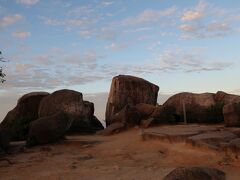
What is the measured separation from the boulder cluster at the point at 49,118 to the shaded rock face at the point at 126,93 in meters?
1.38

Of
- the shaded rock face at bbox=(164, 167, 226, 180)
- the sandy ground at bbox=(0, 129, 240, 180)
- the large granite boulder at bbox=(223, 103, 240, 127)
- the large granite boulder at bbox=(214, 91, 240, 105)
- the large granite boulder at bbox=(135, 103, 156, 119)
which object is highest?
the large granite boulder at bbox=(214, 91, 240, 105)

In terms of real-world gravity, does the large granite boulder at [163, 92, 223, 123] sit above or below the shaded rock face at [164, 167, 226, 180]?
above

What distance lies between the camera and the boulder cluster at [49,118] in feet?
56.3

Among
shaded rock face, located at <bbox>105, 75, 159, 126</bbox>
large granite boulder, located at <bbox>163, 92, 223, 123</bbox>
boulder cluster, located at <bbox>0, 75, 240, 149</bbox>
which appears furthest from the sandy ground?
shaded rock face, located at <bbox>105, 75, 159, 126</bbox>

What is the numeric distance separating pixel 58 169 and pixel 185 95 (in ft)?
46.2

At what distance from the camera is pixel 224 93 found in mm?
24797

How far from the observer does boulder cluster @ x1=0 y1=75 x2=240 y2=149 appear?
2178 cm

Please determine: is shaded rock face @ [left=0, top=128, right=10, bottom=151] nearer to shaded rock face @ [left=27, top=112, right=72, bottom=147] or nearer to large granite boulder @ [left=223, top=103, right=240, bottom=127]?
shaded rock face @ [left=27, top=112, right=72, bottom=147]

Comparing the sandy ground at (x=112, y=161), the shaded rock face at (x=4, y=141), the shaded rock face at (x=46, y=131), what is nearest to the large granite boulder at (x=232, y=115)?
the sandy ground at (x=112, y=161)

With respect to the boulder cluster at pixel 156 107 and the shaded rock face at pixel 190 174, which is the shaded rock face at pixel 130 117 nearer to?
the boulder cluster at pixel 156 107

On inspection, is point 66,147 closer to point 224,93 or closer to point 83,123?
point 83,123

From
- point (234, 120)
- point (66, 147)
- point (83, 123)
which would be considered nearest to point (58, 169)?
point (66, 147)

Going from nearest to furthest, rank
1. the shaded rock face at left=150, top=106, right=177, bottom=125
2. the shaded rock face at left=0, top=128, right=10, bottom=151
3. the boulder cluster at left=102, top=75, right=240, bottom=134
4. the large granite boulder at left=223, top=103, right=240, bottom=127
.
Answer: the shaded rock face at left=0, top=128, right=10, bottom=151 → the large granite boulder at left=223, top=103, right=240, bottom=127 → the boulder cluster at left=102, top=75, right=240, bottom=134 → the shaded rock face at left=150, top=106, right=177, bottom=125

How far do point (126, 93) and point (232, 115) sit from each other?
9234 millimetres
